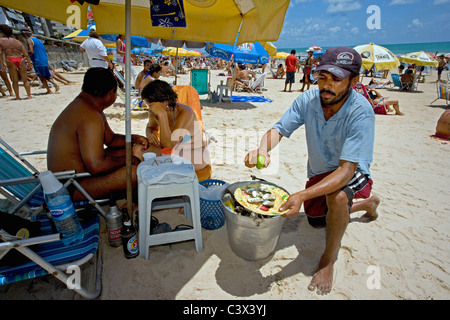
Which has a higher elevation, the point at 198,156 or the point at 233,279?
the point at 198,156

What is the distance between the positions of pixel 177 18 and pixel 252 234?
2074 millimetres

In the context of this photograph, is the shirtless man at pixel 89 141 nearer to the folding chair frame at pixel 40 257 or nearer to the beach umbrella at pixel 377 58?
the folding chair frame at pixel 40 257

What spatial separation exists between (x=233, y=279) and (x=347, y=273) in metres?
1.05

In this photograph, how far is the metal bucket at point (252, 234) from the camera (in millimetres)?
1822

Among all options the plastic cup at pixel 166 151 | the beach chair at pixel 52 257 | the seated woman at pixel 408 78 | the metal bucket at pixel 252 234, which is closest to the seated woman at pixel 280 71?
the seated woman at pixel 408 78

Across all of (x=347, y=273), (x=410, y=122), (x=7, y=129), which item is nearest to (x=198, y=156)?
(x=347, y=273)

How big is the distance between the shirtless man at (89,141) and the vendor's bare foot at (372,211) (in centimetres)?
270

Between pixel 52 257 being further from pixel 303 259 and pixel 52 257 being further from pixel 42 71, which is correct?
pixel 42 71

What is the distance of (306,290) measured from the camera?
189cm

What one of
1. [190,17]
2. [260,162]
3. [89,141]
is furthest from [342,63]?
[190,17]

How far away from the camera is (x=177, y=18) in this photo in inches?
82.6

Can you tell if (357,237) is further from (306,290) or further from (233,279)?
(233,279)

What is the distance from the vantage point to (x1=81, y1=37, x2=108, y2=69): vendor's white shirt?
607 cm
